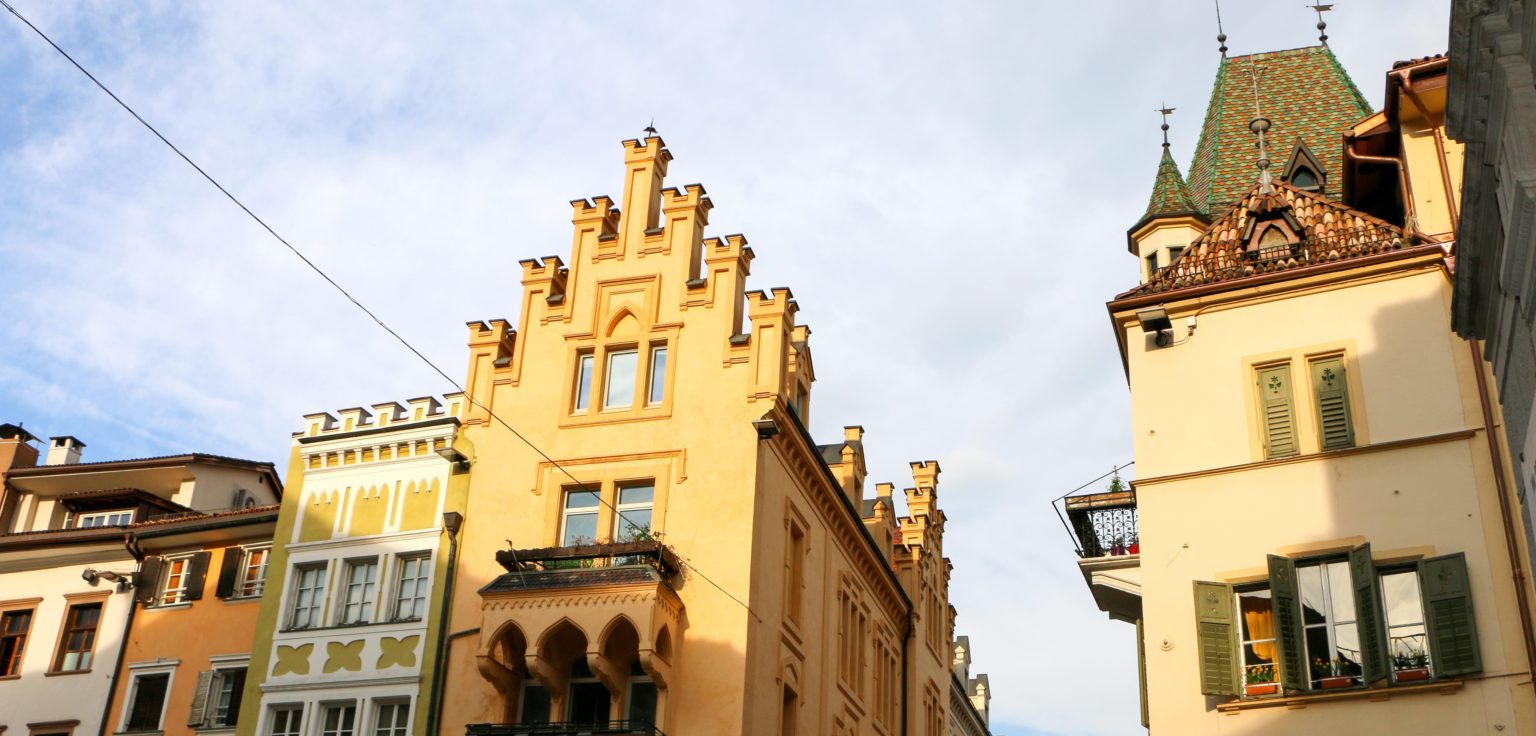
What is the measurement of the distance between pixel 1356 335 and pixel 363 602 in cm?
2026

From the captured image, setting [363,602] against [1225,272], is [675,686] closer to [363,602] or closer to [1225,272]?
[363,602]

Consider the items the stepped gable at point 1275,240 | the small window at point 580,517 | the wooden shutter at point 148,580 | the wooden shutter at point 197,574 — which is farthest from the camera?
the wooden shutter at point 148,580

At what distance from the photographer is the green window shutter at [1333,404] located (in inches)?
931

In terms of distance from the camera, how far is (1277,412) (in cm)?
2442

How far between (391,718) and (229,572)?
21.2 feet

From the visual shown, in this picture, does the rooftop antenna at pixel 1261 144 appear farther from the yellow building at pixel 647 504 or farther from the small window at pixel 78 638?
the small window at pixel 78 638

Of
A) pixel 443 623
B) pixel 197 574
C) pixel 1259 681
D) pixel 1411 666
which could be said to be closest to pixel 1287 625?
pixel 1259 681

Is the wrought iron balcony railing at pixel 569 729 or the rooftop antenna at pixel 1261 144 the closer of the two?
the rooftop antenna at pixel 1261 144

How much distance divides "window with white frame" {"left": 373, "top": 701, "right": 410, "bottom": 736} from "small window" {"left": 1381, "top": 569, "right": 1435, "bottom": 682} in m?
18.3

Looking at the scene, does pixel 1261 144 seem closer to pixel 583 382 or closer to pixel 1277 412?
pixel 1277 412

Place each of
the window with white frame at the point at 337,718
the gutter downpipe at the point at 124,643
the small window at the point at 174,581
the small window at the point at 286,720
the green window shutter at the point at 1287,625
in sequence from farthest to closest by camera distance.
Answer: the small window at the point at 174,581
the gutter downpipe at the point at 124,643
the small window at the point at 286,720
the window with white frame at the point at 337,718
the green window shutter at the point at 1287,625

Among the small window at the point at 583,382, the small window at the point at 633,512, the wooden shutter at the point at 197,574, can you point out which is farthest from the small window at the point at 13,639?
the small window at the point at 633,512

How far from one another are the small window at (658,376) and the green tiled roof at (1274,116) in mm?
12102

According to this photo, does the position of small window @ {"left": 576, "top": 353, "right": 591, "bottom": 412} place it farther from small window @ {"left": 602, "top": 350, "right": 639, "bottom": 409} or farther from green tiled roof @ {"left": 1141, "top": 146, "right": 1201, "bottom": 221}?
green tiled roof @ {"left": 1141, "top": 146, "right": 1201, "bottom": 221}
